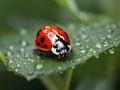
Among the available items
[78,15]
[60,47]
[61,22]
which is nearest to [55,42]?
[60,47]

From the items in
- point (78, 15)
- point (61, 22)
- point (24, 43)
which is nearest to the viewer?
point (24, 43)

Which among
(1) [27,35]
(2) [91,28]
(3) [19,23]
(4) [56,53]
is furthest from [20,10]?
(4) [56,53]

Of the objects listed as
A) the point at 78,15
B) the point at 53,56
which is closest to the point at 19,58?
the point at 53,56

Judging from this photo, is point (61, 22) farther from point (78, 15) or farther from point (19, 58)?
point (19, 58)

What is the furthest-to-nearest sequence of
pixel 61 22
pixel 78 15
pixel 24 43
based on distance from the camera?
pixel 61 22
pixel 78 15
pixel 24 43

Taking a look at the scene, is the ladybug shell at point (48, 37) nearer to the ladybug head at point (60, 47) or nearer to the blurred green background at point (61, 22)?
the ladybug head at point (60, 47)

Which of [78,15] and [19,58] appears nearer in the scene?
[19,58]

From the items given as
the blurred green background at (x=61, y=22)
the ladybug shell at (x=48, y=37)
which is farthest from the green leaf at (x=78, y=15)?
the ladybug shell at (x=48, y=37)
